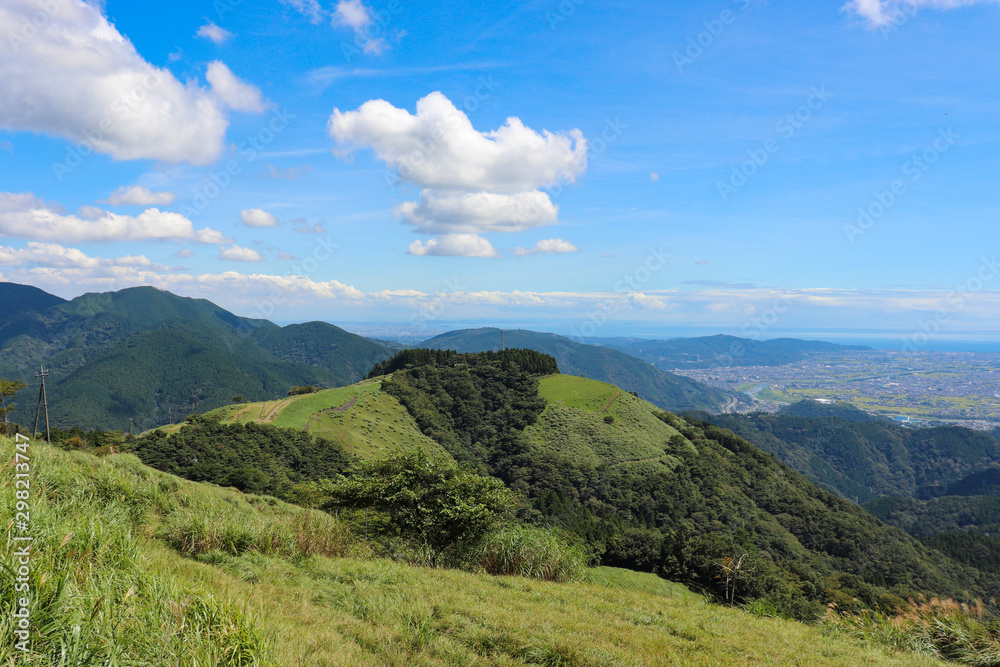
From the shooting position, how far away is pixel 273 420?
71.8 meters

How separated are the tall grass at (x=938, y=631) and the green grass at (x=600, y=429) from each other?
A: 241 ft

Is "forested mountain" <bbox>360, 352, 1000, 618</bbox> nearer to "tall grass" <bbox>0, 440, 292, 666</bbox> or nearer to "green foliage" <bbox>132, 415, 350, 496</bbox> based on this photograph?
"green foliage" <bbox>132, 415, 350, 496</bbox>

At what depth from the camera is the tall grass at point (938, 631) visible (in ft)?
33.6

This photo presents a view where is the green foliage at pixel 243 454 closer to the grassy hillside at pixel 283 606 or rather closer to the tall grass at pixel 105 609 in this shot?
the grassy hillside at pixel 283 606

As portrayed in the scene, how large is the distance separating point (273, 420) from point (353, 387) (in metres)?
25.4

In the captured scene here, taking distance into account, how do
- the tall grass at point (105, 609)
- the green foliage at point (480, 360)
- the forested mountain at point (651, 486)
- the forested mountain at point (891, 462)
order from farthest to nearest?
the forested mountain at point (891, 462) → the green foliage at point (480, 360) → the forested mountain at point (651, 486) → the tall grass at point (105, 609)

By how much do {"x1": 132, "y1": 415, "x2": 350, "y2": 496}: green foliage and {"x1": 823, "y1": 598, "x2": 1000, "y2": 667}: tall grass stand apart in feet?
136

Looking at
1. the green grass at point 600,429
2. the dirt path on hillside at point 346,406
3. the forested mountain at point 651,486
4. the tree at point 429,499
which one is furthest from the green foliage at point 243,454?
the green grass at point 600,429

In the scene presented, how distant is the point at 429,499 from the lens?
55.3 feet

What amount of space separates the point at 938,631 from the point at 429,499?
1406 centimetres

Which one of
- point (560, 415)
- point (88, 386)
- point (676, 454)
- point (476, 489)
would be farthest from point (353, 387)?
point (88, 386)

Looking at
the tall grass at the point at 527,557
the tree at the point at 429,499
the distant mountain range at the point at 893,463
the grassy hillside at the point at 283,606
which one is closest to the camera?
the grassy hillside at the point at 283,606

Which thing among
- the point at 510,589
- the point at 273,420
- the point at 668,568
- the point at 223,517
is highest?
the point at 223,517

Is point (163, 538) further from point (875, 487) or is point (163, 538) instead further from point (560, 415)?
point (875, 487)
